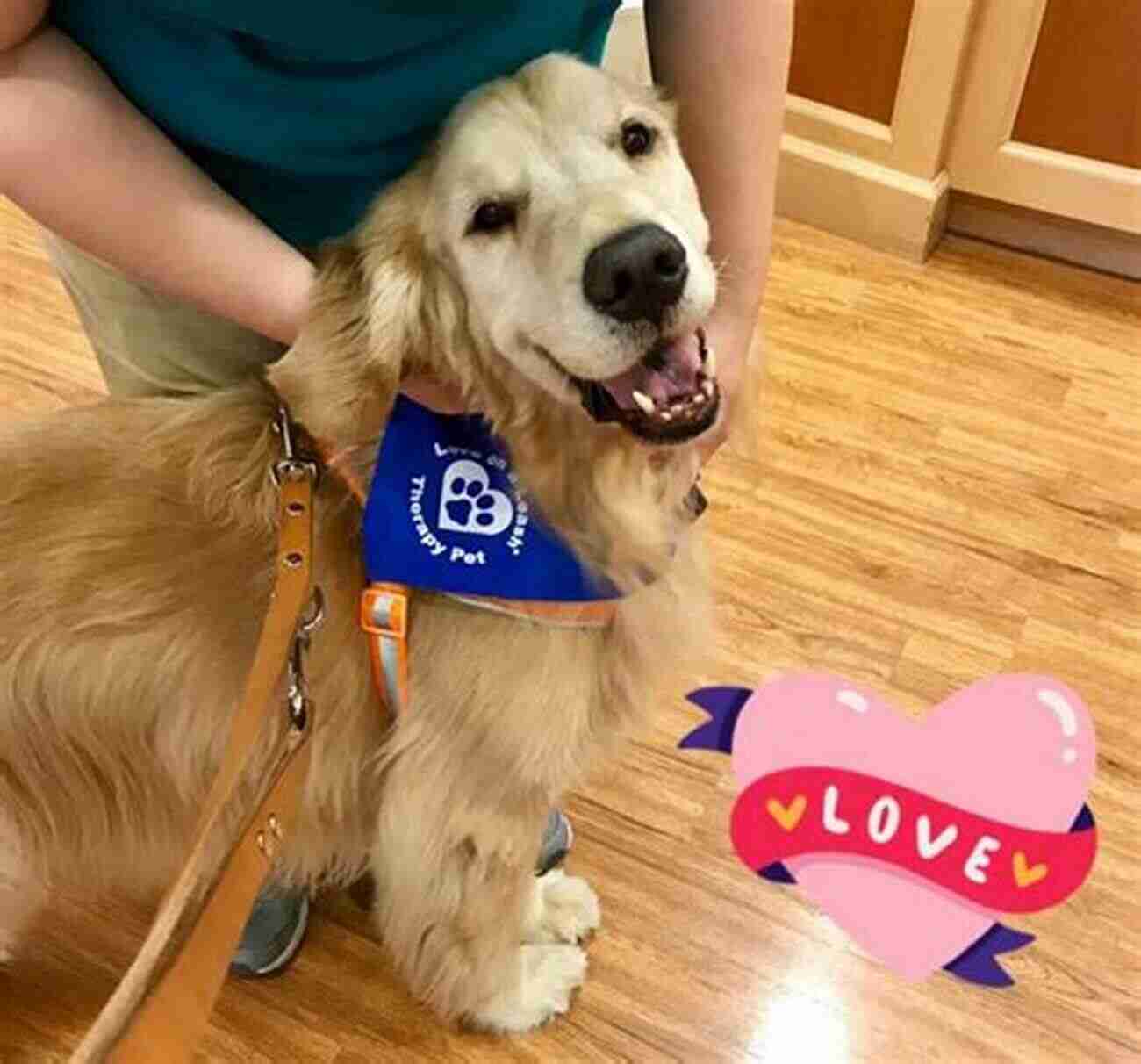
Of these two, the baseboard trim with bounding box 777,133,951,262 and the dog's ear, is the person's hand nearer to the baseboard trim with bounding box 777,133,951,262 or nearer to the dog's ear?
the dog's ear

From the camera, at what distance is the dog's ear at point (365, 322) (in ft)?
2.83

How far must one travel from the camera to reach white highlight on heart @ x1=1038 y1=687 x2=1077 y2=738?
1459 mm

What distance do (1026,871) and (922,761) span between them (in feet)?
0.49

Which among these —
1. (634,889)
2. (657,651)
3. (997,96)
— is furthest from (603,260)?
(997,96)

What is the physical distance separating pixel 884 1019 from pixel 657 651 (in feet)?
1.49

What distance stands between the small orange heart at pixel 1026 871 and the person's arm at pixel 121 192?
898 millimetres

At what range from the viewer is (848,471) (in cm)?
176

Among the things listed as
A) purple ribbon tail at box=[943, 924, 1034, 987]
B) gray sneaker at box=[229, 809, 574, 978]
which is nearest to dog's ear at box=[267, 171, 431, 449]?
gray sneaker at box=[229, 809, 574, 978]

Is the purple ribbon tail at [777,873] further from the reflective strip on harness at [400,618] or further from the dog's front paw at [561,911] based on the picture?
the reflective strip on harness at [400,618]

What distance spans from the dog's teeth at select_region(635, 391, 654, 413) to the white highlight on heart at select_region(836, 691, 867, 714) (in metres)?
0.71

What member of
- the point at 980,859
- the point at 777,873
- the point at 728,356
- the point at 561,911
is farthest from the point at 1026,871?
the point at 728,356

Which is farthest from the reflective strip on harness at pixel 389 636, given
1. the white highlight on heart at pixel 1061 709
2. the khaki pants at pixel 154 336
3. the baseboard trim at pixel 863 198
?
the baseboard trim at pixel 863 198

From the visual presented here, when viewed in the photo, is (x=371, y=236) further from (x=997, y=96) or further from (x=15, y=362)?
(x=997, y=96)

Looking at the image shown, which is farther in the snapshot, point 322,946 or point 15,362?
point 15,362
